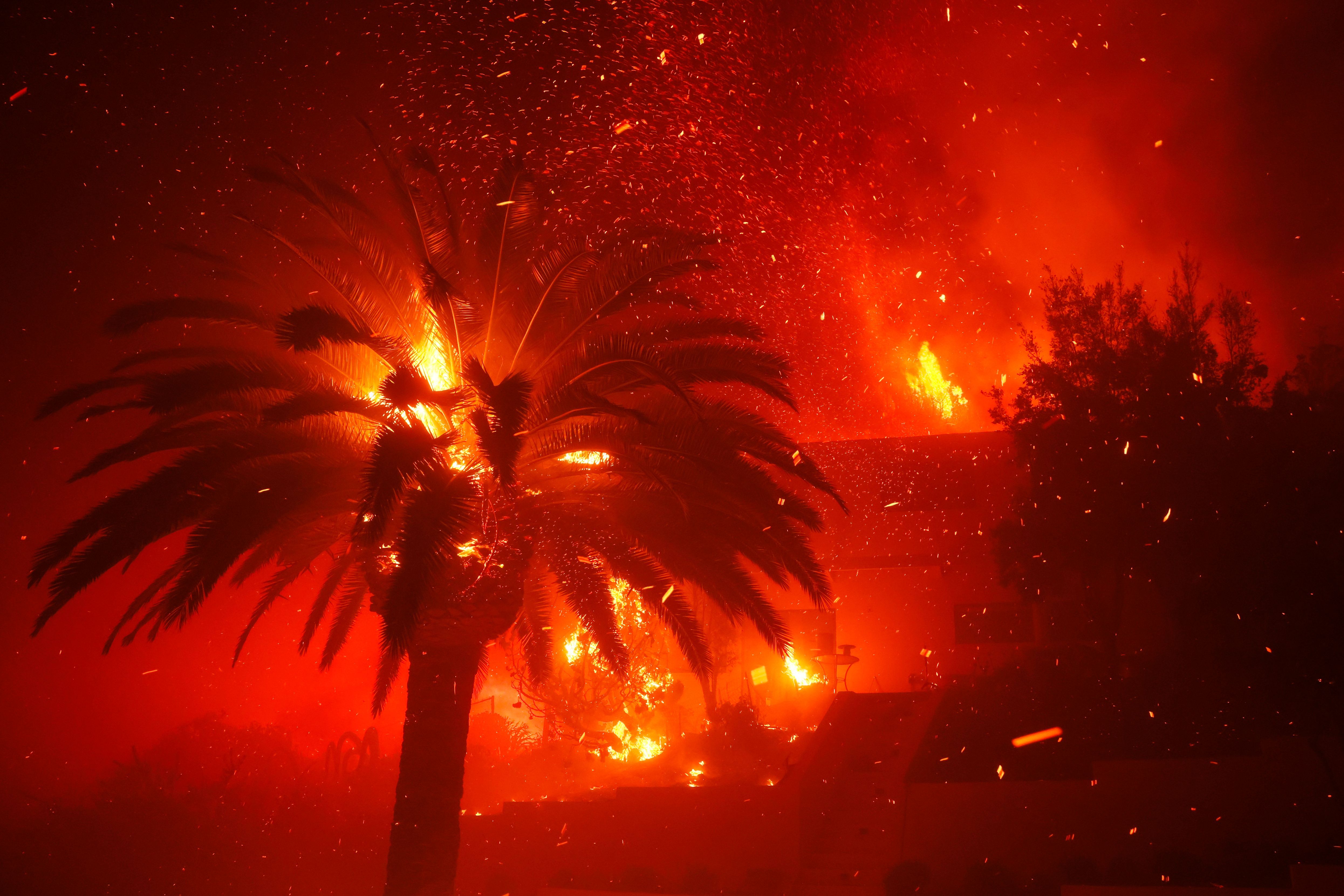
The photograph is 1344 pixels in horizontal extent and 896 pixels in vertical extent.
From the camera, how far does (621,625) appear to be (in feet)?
62.8

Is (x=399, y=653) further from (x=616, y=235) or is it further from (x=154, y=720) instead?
(x=154, y=720)

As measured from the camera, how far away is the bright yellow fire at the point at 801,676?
23.0m

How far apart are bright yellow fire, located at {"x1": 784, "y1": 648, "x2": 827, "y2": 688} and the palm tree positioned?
45.9ft

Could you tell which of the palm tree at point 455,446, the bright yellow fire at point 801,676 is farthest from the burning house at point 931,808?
the palm tree at point 455,446

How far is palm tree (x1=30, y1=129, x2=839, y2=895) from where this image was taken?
7.69m

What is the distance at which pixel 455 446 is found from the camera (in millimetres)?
8859

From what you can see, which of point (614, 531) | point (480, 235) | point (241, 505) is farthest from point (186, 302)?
point (614, 531)

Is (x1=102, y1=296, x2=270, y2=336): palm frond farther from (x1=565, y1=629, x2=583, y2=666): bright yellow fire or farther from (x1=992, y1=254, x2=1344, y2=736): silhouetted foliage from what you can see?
(x1=992, y1=254, x2=1344, y2=736): silhouetted foliage

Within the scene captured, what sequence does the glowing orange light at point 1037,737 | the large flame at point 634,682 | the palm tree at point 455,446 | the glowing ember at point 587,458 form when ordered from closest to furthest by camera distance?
the palm tree at point 455,446
the glowing ember at point 587,458
the glowing orange light at point 1037,737
the large flame at point 634,682

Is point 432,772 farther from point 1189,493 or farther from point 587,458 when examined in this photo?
point 1189,493

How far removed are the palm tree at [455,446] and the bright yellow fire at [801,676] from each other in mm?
13999

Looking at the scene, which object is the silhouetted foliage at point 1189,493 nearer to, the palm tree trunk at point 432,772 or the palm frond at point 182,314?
the palm tree trunk at point 432,772

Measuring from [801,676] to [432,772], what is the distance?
53.2 ft

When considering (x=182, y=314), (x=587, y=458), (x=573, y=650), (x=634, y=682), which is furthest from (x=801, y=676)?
(x=182, y=314)
